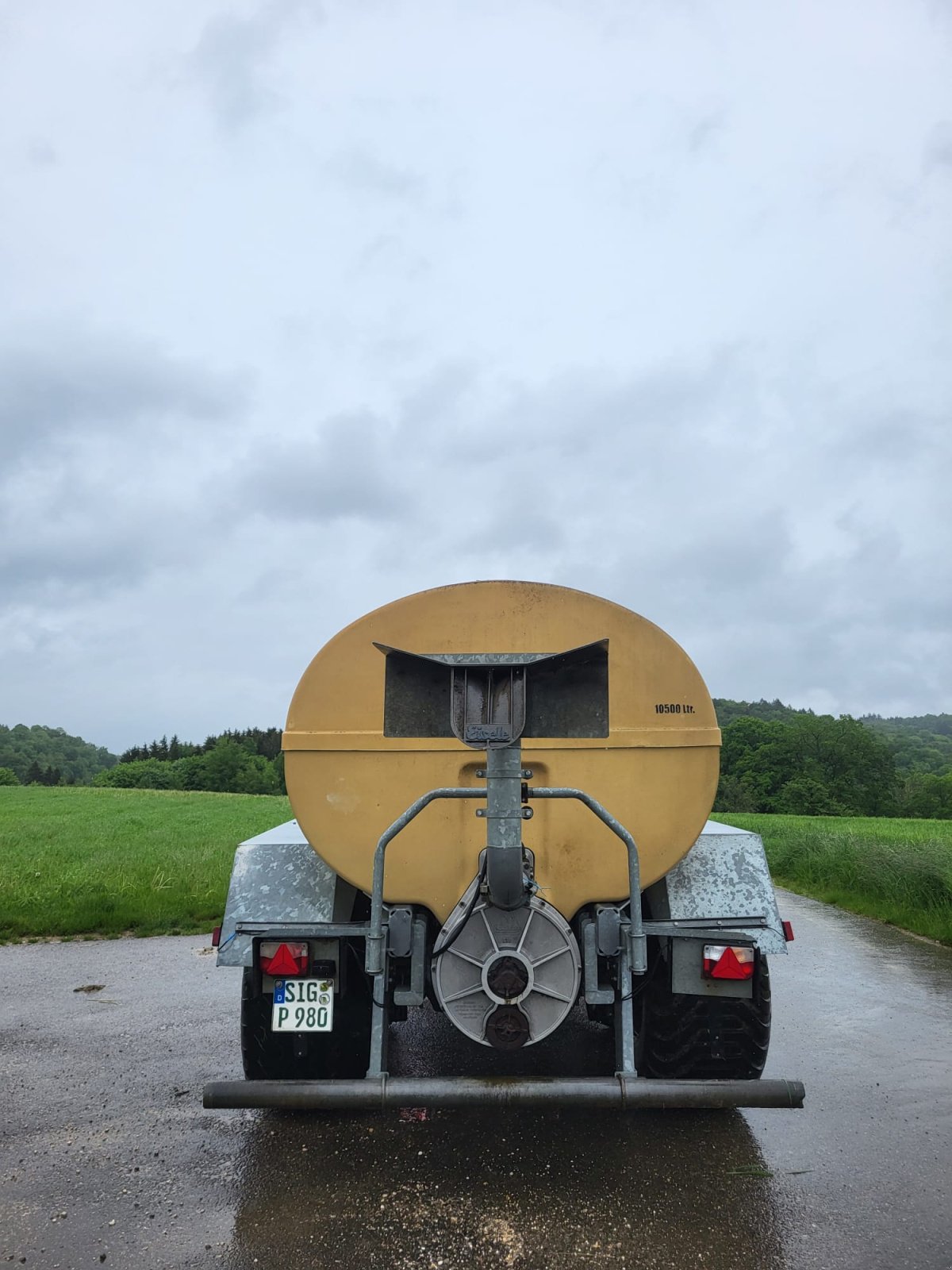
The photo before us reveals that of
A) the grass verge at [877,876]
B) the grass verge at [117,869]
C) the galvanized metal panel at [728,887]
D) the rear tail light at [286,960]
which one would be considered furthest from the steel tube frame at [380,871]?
the grass verge at [117,869]

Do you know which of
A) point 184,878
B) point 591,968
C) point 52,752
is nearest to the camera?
point 591,968

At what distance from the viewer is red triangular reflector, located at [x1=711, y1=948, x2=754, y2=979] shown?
3.35 metres

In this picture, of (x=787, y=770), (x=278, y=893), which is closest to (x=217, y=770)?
(x=787, y=770)

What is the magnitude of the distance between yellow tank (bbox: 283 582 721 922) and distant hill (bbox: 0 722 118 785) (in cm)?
9668

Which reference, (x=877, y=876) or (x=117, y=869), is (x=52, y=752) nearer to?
(x=117, y=869)

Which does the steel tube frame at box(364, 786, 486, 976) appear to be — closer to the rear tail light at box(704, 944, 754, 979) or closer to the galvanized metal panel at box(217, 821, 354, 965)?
the galvanized metal panel at box(217, 821, 354, 965)

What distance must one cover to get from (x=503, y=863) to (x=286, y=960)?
1.18 metres

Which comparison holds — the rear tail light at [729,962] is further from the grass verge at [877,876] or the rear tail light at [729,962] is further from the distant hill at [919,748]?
the distant hill at [919,748]

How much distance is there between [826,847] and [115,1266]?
39.9 feet

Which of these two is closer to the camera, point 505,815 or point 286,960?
point 505,815

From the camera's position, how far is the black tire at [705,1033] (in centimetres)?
346

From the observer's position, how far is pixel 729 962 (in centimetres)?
336

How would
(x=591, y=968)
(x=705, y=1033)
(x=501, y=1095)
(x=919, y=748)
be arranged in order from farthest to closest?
(x=919, y=748) → (x=705, y=1033) → (x=591, y=968) → (x=501, y=1095)

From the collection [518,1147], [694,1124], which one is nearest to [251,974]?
[518,1147]
